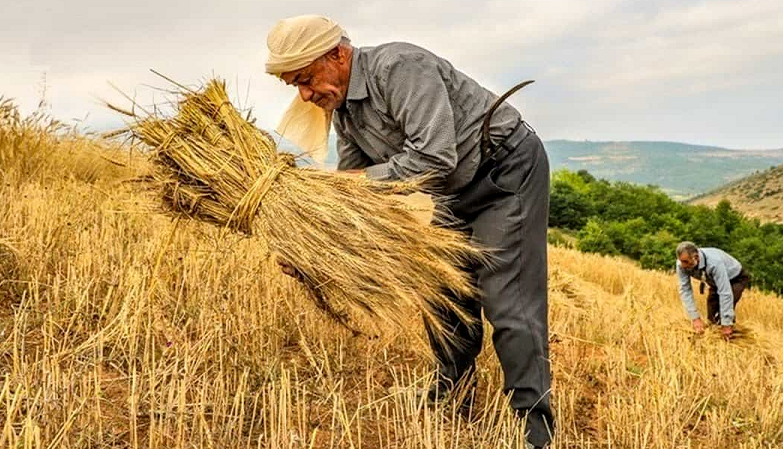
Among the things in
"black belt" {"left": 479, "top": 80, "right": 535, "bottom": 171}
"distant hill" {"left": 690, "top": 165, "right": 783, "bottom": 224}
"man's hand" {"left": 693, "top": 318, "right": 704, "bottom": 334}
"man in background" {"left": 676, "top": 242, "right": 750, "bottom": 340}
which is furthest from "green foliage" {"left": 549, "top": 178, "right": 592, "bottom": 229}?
"black belt" {"left": 479, "top": 80, "right": 535, "bottom": 171}

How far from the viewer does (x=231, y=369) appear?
2.82 m

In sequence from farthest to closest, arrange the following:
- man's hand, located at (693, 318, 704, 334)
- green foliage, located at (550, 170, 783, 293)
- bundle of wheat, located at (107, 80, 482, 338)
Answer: green foliage, located at (550, 170, 783, 293) < man's hand, located at (693, 318, 704, 334) < bundle of wheat, located at (107, 80, 482, 338)

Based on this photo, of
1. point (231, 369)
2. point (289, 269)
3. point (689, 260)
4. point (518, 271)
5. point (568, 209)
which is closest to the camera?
point (289, 269)

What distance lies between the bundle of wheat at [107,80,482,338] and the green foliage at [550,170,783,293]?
24.2 metres

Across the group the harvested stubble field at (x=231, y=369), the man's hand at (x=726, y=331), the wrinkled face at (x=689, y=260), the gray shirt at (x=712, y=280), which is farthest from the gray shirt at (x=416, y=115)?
the gray shirt at (x=712, y=280)

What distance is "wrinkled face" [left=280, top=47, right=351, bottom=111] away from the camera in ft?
8.41

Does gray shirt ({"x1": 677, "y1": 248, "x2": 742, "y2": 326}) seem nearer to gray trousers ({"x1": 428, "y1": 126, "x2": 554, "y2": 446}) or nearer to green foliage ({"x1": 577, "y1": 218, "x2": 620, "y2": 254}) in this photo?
gray trousers ({"x1": 428, "y1": 126, "x2": 554, "y2": 446})

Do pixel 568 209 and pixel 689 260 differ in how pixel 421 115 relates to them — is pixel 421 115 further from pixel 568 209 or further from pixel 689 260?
pixel 568 209

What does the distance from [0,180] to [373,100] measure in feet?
15.7

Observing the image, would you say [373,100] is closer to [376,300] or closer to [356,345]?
[376,300]

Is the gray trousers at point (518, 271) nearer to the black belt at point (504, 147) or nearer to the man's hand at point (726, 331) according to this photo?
the black belt at point (504, 147)

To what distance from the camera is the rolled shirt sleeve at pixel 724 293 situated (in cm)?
774

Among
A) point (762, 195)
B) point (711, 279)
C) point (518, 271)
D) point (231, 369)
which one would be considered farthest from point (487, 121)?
point (762, 195)

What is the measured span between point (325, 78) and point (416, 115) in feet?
1.26
